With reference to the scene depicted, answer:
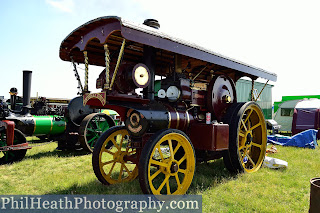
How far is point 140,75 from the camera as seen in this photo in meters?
3.23

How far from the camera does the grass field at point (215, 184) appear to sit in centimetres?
Result: 330

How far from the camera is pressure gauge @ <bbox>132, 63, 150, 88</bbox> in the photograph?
10.3 feet

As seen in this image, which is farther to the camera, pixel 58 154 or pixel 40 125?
pixel 40 125

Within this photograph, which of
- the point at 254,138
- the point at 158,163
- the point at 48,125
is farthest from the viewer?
the point at 48,125

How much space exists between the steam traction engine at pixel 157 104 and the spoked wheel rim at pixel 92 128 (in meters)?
2.46

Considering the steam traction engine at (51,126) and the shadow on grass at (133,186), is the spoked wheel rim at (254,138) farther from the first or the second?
the steam traction engine at (51,126)

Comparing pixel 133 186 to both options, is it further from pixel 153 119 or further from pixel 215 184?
pixel 215 184

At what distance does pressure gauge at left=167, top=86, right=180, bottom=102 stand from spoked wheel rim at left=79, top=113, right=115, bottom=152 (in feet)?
11.3

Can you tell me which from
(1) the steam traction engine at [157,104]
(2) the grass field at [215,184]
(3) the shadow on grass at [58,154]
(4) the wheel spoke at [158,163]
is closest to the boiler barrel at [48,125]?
(3) the shadow on grass at [58,154]

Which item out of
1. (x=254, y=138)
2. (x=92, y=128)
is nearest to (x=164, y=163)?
(x=254, y=138)

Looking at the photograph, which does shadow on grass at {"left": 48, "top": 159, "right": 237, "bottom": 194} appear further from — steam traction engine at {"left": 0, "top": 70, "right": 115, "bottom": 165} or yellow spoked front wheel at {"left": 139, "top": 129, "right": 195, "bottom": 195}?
steam traction engine at {"left": 0, "top": 70, "right": 115, "bottom": 165}

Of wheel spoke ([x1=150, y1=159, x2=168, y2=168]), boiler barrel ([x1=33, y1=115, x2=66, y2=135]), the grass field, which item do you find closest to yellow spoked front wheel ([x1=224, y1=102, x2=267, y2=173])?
the grass field

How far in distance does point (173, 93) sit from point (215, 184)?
1665 mm

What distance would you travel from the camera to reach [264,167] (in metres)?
5.20
